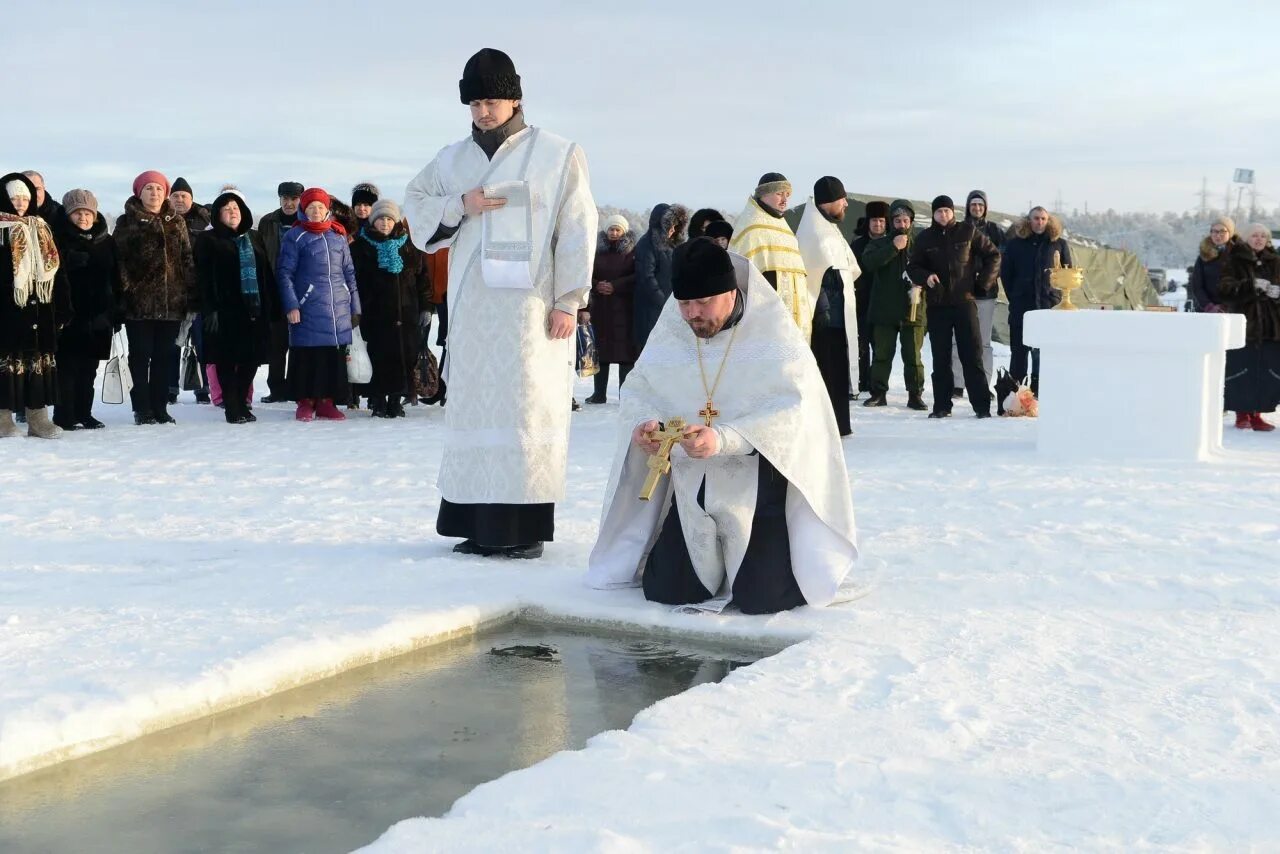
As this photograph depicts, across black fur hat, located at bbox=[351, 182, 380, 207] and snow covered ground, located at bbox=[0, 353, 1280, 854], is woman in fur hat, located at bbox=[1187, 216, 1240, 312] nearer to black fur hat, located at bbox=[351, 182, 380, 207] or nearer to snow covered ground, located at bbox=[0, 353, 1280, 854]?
snow covered ground, located at bbox=[0, 353, 1280, 854]

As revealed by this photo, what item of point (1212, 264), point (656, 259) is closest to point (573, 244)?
point (656, 259)

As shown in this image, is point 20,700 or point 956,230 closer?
point 20,700

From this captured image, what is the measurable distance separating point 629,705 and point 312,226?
296 inches

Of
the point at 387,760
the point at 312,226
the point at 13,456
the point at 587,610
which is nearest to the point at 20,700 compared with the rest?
the point at 387,760

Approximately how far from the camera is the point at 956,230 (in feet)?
37.7

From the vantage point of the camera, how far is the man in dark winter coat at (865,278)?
1256 cm

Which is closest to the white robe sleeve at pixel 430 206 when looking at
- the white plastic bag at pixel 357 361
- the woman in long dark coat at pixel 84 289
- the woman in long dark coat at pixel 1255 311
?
the woman in long dark coat at pixel 84 289

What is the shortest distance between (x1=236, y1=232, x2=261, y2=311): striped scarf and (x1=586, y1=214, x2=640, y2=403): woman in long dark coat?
2963mm

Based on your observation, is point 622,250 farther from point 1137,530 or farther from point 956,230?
point 1137,530

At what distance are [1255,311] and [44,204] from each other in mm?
8835

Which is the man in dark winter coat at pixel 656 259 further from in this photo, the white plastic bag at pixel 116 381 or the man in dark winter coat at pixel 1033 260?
the white plastic bag at pixel 116 381

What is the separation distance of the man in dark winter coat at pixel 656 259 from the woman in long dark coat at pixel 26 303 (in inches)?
178

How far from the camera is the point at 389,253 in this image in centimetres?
1125

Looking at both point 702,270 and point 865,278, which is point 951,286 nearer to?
point 865,278
